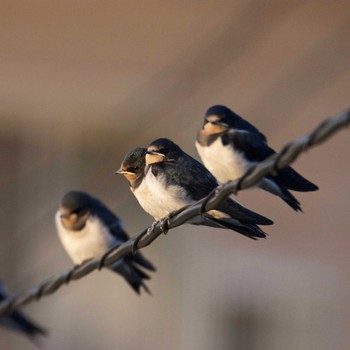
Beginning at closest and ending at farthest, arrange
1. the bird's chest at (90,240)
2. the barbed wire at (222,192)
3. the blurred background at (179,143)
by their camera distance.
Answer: the barbed wire at (222,192) → the bird's chest at (90,240) → the blurred background at (179,143)

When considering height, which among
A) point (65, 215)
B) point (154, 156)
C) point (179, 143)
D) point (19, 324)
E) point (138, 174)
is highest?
point (154, 156)

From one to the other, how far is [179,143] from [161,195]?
643cm

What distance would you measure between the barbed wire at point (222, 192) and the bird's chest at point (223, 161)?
291 millimetres

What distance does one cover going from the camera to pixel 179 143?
11.8 meters

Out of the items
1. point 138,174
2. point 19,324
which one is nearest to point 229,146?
point 138,174

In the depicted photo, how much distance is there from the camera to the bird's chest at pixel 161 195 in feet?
17.7

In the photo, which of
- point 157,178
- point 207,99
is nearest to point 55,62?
point 207,99

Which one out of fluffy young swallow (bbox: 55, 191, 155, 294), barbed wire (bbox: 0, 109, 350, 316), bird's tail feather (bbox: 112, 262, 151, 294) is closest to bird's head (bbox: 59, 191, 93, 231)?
fluffy young swallow (bbox: 55, 191, 155, 294)

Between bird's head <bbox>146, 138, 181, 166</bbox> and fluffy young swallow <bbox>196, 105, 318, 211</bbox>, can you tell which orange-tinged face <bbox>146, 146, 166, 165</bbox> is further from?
fluffy young swallow <bbox>196, 105, 318, 211</bbox>

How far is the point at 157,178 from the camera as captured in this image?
5426mm

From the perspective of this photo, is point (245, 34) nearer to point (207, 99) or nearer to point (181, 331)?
point (207, 99)

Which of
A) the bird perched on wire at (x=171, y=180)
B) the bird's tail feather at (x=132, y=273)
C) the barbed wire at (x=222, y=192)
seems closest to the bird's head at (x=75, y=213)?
the bird's tail feather at (x=132, y=273)

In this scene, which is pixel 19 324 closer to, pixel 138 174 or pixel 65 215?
pixel 65 215

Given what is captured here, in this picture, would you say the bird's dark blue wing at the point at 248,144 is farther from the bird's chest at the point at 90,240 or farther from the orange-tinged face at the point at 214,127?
the bird's chest at the point at 90,240
